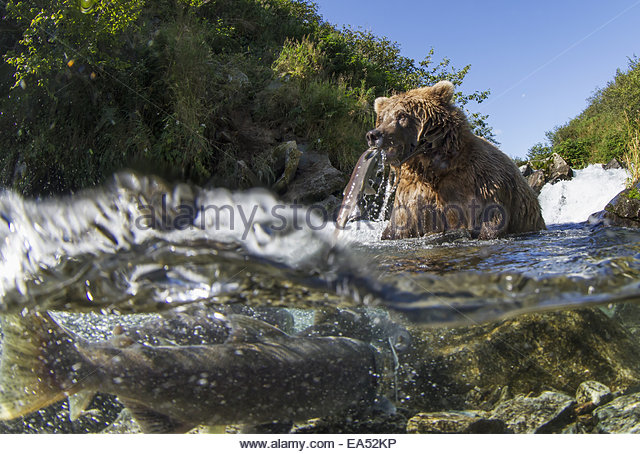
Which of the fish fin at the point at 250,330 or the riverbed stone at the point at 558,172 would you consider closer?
the fish fin at the point at 250,330

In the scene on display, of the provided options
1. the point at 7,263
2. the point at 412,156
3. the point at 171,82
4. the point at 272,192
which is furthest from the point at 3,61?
the point at 412,156

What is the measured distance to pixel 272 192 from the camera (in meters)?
8.78

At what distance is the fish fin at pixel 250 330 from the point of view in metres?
2.73

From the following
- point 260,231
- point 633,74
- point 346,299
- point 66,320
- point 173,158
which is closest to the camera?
point 260,231

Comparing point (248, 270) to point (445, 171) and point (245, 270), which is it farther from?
point (445, 171)

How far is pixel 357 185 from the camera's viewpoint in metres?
3.06

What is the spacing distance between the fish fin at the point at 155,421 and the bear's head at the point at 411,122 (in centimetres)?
243

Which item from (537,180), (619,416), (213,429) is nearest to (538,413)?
(619,416)

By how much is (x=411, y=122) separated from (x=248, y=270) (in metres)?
2.02

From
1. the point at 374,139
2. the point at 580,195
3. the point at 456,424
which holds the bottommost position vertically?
the point at 456,424

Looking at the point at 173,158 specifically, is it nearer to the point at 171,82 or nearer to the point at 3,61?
the point at 171,82

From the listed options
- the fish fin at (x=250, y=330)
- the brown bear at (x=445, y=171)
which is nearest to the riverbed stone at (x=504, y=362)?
the brown bear at (x=445, y=171)

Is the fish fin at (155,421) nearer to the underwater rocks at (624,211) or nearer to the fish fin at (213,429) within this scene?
the fish fin at (213,429)

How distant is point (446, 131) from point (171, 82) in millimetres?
7924
